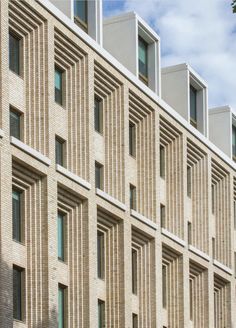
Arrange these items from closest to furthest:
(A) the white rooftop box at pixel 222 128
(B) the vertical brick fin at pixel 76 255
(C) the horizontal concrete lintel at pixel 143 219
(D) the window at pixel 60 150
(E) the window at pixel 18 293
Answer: (E) the window at pixel 18 293
(B) the vertical brick fin at pixel 76 255
(D) the window at pixel 60 150
(C) the horizontal concrete lintel at pixel 143 219
(A) the white rooftop box at pixel 222 128

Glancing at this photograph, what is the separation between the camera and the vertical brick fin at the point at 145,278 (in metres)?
55.7

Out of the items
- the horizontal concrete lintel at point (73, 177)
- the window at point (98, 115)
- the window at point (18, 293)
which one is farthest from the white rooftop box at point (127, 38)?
the window at point (18, 293)

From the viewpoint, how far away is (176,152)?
198 ft

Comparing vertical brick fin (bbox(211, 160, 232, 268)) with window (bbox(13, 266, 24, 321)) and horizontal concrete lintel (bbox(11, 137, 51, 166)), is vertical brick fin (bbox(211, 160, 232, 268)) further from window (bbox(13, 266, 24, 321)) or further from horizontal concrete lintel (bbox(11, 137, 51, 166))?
window (bbox(13, 266, 24, 321))

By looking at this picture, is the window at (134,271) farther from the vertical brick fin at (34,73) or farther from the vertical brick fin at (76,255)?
the vertical brick fin at (34,73)

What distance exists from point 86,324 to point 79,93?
8.55 metres

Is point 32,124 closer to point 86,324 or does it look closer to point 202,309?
point 86,324

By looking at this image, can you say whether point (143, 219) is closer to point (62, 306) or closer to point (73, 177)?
point (73, 177)

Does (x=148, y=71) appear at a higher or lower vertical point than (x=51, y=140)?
higher

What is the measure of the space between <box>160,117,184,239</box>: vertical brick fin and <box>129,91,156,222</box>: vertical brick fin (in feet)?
6.56

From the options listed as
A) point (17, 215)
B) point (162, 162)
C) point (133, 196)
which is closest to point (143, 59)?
point (162, 162)

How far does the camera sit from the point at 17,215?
46938 millimetres

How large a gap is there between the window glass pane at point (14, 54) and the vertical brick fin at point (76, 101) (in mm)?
2245

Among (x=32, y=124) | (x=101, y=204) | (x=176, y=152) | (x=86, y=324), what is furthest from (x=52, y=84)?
(x=176, y=152)
